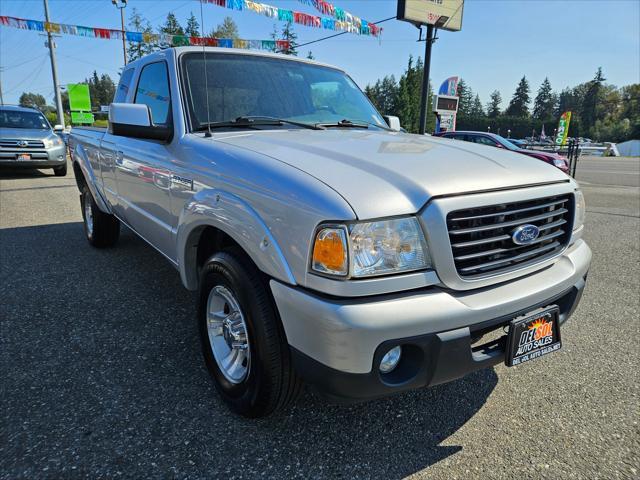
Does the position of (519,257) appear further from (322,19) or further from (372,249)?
(322,19)

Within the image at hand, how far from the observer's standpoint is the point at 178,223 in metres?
2.52

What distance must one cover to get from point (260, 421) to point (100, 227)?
145 inches

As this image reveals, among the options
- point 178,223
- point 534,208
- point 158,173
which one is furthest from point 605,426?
point 158,173

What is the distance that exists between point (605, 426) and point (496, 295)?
106 centimetres

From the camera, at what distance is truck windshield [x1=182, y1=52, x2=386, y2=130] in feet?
8.92

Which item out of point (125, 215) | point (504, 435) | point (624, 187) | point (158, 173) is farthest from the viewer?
Answer: point (624, 187)

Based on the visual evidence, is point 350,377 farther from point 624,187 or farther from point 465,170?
point 624,187

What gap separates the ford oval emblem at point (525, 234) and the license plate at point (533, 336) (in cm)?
32

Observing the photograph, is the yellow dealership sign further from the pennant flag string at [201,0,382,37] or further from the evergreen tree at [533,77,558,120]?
the evergreen tree at [533,77,558,120]

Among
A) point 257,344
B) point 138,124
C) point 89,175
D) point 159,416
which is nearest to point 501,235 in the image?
point 257,344

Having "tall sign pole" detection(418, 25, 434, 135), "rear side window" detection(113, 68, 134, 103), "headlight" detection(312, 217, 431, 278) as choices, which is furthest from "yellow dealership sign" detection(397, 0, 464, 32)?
"headlight" detection(312, 217, 431, 278)

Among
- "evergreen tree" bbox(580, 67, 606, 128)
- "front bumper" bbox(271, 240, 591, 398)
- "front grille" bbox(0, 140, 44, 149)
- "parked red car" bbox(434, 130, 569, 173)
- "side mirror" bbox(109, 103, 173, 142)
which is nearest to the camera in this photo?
"front bumper" bbox(271, 240, 591, 398)

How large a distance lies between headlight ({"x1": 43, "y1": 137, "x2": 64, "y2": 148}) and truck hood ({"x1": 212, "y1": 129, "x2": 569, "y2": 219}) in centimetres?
1053

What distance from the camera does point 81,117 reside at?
67.2 feet
